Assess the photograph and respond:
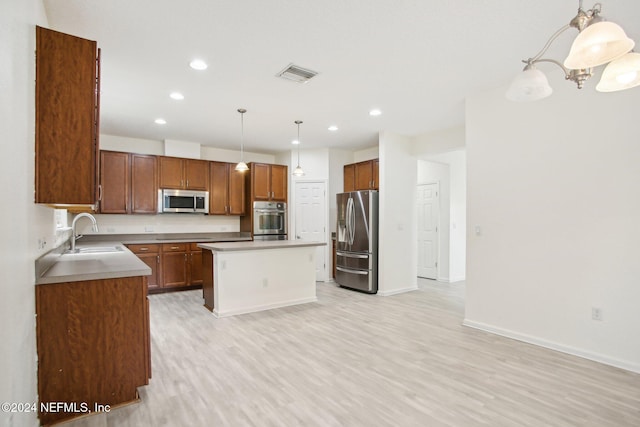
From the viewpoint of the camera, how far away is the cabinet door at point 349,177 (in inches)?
251

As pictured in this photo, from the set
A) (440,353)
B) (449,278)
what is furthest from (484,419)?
(449,278)

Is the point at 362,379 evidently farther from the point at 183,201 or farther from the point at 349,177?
the point at 183,201

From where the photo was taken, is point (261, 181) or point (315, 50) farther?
point (261, 181)

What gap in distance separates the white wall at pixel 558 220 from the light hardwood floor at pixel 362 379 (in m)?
0.33

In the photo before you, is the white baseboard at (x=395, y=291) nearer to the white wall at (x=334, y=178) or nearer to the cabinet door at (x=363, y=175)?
the white wall at (x=334, y=178)

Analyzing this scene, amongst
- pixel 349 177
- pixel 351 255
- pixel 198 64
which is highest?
pixel 198 64

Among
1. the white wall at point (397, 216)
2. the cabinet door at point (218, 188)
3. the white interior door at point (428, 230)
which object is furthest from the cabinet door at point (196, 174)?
the white interior door at point (428, 230)

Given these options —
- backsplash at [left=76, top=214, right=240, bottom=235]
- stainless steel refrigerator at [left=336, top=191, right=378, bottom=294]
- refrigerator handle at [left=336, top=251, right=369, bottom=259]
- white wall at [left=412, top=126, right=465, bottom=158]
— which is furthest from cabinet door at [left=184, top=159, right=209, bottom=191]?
white wall at [left=412, top=126, right=465, bottom=158]

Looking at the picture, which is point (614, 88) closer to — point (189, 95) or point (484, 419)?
point (484, 419)

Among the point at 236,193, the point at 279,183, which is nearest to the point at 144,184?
the point at 236,193

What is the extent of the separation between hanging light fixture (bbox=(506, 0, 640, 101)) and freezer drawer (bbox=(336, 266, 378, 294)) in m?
4.14

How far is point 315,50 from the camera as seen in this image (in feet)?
9.05

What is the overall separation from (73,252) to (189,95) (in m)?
2.19

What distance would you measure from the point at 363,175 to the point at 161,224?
393 cm
